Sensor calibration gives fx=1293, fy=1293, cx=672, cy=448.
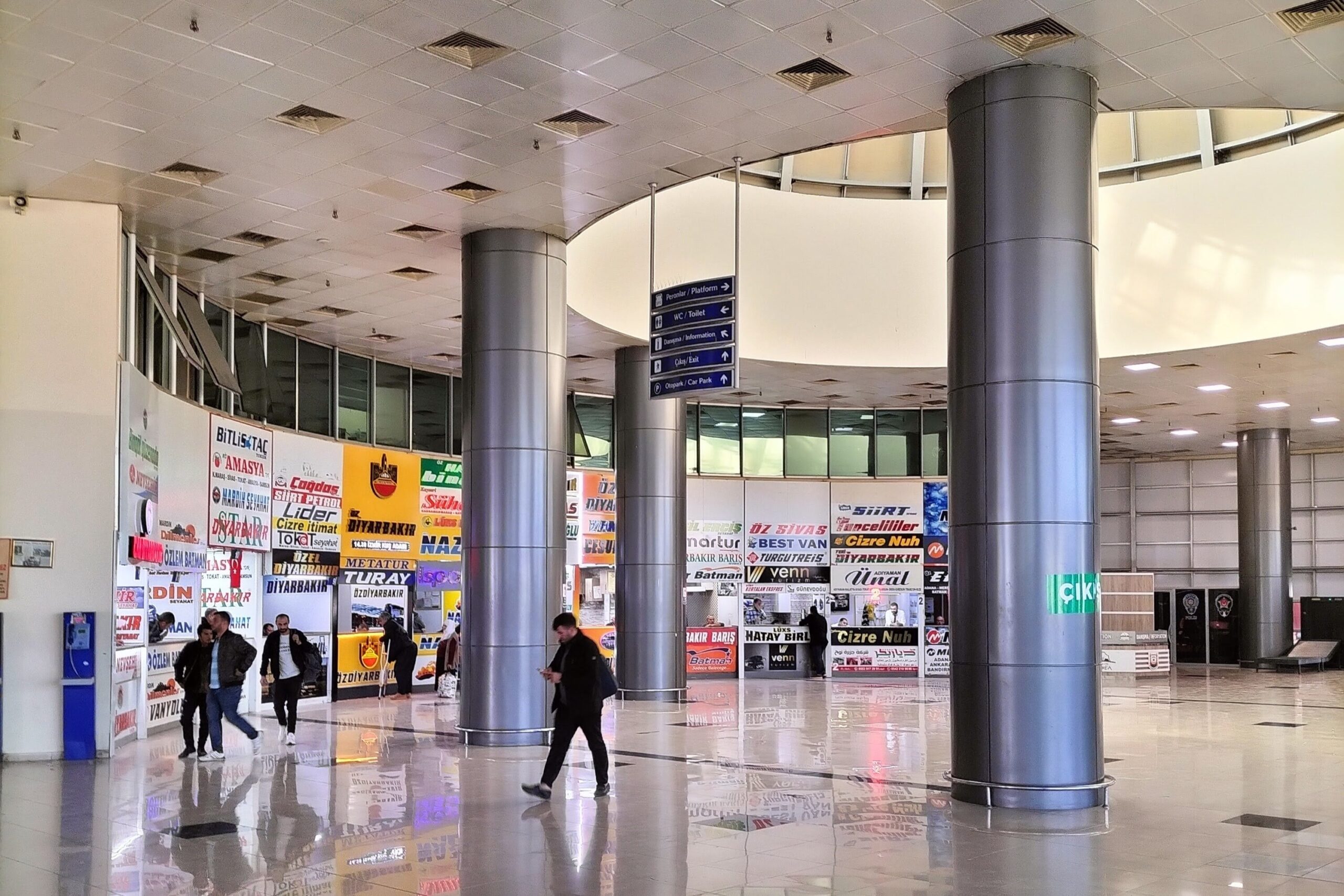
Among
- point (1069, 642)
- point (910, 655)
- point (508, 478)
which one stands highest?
point (508, 478)

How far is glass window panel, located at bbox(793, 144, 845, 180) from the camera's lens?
22703 millimetres

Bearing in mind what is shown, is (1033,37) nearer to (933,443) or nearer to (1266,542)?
(933,443)

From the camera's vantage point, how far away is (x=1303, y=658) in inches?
1209

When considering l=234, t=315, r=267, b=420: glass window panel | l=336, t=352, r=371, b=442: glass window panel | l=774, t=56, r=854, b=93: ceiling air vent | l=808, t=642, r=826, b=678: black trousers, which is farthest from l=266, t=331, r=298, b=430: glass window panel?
l=808, t=642, r=826, b=678: black trousers

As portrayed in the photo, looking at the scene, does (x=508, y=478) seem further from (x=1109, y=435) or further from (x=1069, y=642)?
(x=1109, y=435)

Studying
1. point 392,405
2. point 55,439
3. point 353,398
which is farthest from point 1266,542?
point 55,439

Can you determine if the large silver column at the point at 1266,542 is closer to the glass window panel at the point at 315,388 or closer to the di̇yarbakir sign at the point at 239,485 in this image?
the glass window panel at the point at 315,388

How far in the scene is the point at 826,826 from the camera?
29.9 ft

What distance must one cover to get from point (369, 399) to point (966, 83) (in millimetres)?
14851

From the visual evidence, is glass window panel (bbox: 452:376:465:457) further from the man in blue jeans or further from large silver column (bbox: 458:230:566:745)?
the man in blue jeans

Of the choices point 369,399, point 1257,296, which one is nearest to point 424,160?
point 369,399

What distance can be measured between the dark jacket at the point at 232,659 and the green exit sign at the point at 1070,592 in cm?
792

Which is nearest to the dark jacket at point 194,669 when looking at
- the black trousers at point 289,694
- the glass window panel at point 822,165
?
the black trousers at point 289,694

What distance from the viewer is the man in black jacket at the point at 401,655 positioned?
73.0 feet
